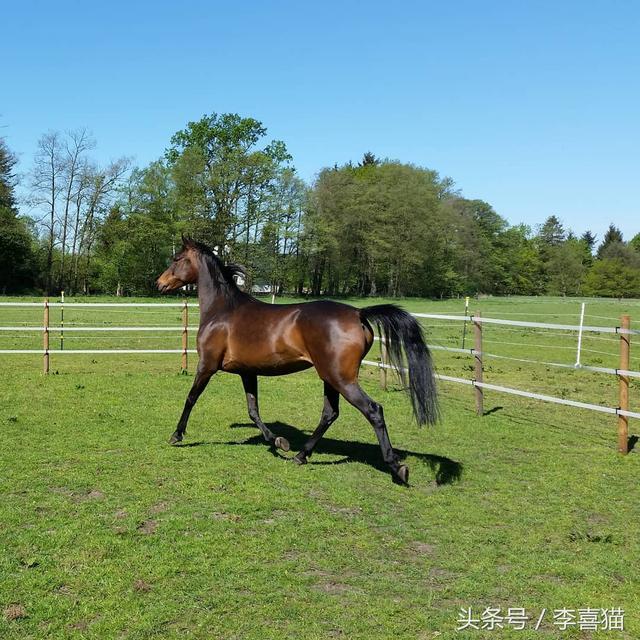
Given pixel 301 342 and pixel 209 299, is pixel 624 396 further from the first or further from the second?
pixel 209 299

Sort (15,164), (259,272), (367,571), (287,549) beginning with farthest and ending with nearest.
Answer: (15,164), (259,272), (287,549), (367,571)

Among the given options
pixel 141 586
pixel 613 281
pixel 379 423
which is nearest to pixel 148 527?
pixel 141 586

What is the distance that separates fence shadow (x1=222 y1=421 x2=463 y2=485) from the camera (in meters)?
6.12

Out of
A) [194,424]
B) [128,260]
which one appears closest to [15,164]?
[128,260]

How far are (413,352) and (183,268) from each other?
3.39m

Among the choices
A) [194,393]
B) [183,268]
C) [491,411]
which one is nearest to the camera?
[194,393]

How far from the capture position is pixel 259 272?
4847cm

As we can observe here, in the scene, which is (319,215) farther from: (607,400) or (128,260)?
(607,400)

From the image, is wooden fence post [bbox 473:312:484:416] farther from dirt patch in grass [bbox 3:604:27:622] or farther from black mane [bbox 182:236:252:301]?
dirt patch in grass [bbox 3:604:27:622]

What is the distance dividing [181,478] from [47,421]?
3.20 meters

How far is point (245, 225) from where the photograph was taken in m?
46.0

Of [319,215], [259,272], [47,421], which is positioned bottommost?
[47,421]

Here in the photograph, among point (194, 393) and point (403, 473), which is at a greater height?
point (194, 393)

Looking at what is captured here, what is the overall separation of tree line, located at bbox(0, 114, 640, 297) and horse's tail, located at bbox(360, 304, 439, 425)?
36901 mm
